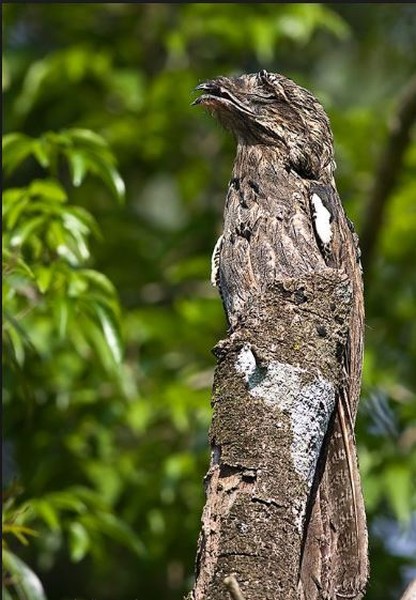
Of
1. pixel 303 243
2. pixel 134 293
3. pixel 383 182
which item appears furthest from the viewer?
pixel 134 293

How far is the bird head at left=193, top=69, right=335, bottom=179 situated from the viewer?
13.4ft

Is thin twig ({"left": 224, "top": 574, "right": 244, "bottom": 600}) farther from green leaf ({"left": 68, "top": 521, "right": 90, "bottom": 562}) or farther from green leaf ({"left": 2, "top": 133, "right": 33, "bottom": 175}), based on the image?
green leaf ({"left": 2, "top": 133, "right": 33, "bottom": 175})

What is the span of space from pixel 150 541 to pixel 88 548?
50.2 inches

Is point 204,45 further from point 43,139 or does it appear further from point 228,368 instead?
point 228,368

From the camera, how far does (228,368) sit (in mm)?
3250

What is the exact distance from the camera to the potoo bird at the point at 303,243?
3.41 metres

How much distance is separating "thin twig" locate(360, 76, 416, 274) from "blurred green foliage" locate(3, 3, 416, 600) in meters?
0.28

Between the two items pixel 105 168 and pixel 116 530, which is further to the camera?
pixel 116 530

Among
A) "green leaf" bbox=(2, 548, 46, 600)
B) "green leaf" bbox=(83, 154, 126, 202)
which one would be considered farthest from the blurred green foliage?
"green leaf" bbox=(2, 548, 46, 600)

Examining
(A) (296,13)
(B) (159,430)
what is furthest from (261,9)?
(B) (159,430)

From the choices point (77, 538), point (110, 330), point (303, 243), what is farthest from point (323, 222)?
point (77, 538)

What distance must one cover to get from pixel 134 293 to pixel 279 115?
387 cm

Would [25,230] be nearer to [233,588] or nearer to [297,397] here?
[297,397]

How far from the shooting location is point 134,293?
7.90m
